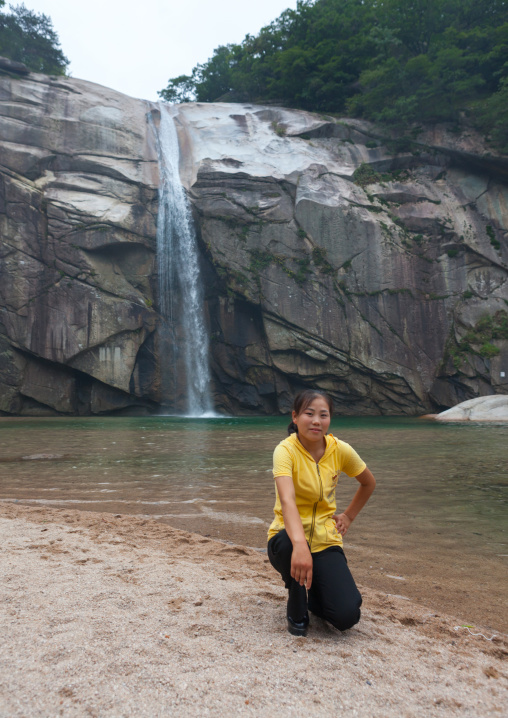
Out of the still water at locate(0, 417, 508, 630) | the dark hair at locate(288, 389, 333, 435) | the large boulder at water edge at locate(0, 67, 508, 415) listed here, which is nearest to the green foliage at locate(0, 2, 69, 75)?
the large boulder at water edge at locate(0, 67, 508, 415)

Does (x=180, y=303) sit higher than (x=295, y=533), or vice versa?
(x=180, y=303)

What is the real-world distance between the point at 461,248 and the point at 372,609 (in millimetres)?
28317

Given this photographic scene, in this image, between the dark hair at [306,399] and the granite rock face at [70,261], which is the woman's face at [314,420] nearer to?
the dark hair at [306,399]

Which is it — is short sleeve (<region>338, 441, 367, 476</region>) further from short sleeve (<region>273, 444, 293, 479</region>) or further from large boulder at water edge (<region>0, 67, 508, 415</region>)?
large boulder at water edge (<region>0, 67, 508, 415</region>)

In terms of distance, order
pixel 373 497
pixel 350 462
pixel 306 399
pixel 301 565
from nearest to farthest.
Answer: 1. pixel 301 565
2. pixel 306 399
3. pixel 350 462
4. pixel 373 497

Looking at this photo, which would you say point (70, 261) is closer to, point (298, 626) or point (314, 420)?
point (314, 420)

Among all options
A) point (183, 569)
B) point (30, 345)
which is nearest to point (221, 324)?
point (30, 345)

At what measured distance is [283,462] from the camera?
277 centimetres

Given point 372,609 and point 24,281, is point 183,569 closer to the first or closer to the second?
point 372,609

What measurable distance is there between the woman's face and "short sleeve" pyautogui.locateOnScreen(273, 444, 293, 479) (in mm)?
159

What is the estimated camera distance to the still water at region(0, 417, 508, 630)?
375 centimetres

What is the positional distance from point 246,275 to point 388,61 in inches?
655

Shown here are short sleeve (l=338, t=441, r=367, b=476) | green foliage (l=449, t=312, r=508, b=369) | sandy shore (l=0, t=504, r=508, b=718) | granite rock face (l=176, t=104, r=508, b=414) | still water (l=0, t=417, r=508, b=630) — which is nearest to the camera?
sandy shore (l=0, t=504, r=508, b=718)

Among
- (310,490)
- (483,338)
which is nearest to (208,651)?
(310,490)
